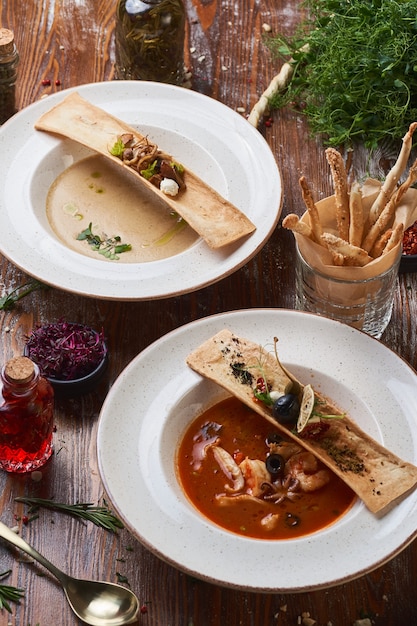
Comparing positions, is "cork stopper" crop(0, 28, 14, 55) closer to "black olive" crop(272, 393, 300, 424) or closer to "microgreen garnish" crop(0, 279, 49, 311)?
"microgreen garnish" crop(0, 279, 49, 311)

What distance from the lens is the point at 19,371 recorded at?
2.64 meters

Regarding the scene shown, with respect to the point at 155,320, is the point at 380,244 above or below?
above

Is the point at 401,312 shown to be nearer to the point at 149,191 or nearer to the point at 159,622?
the point at 149,191

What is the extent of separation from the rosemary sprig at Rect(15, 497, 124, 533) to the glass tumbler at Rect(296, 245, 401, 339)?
3.33 feet

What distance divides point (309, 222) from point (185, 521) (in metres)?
1.14

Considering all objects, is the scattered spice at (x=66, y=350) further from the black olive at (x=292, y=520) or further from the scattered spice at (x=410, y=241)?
the scattered spice at (x=410, y=241)

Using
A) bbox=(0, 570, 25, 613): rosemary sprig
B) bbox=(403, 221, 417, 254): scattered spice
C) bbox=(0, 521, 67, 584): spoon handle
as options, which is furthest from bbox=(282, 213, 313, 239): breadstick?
bbox=(0, 570, 25, 613): rosemary sprig

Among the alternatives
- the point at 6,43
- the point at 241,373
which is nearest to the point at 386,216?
the point at 241,373

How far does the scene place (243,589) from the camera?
7.90 ft

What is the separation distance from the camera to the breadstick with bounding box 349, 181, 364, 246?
10.1 feet

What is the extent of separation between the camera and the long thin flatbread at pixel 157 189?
343cm

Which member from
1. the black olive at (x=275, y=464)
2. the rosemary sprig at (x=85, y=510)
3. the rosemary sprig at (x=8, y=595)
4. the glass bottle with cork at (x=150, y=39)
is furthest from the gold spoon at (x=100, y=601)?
the glass bottle with cork at (x=150, y=39)

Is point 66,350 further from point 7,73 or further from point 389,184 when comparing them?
point 7,73

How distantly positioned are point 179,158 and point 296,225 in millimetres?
1122
